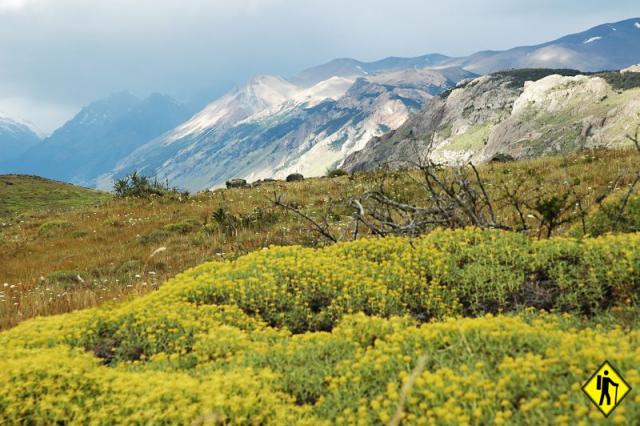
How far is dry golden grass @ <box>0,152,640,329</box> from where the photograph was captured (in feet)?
43.0

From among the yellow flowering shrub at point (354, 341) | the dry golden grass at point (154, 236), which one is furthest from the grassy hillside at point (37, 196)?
the yellow flowering shrub at point (354, 341)

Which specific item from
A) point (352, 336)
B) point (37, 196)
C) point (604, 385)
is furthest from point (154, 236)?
point (37, 196)

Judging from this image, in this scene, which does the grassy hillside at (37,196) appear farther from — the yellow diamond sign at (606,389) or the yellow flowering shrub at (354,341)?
the yellow diamond sign at (606,389)

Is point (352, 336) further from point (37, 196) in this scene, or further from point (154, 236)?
point (37, 196)

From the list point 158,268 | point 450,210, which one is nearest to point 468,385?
point 450,210

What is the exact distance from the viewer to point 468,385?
4949mm

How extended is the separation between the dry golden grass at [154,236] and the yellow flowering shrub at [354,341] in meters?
3.20

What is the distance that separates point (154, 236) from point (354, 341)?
14.9 metres

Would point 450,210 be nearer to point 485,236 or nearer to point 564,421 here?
point 485,236

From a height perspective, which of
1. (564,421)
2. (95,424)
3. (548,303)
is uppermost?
(95,424)

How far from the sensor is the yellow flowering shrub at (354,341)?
486cm

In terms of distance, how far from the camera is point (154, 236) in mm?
19797

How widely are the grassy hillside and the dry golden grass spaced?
32.7 metres

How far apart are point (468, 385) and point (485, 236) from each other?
211 inches
